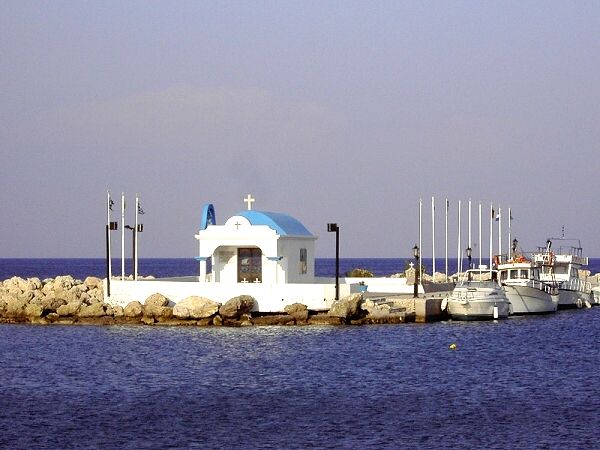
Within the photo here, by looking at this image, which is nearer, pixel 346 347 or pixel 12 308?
pixel 346 347

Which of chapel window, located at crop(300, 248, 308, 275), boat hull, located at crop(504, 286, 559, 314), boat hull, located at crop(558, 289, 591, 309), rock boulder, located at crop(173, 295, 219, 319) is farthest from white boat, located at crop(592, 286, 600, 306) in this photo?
rock boulder, located at crop(173, 295, 219, 319)

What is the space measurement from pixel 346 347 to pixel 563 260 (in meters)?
34.4

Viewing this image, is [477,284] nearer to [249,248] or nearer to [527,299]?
[527,299]

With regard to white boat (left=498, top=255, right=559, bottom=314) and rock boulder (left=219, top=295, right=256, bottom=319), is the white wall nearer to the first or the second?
rock boulder (left=219, top=295, right=256, bottom=319)

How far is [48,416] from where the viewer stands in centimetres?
3625

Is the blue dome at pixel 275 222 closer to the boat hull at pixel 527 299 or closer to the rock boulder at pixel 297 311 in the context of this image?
the rock boulder at pixel 297 311

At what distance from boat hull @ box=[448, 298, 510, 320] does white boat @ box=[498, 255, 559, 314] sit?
14.5 feet

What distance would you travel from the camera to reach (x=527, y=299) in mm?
73938

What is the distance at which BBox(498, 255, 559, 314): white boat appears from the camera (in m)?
72.8

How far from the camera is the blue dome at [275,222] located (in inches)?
2643

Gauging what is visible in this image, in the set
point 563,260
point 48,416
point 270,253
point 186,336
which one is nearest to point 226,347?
point 186,336

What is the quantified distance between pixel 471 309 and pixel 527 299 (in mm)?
8635

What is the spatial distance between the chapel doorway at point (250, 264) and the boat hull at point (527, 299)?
16046 millimetres

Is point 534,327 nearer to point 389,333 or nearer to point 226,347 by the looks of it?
point 389,333
